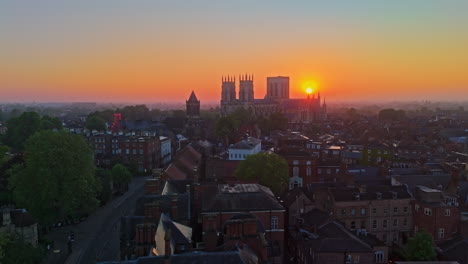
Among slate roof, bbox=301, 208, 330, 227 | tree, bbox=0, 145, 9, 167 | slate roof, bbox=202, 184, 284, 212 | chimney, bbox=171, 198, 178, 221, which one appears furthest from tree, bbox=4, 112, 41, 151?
slate roof, bbox=301, 208, 330, 227

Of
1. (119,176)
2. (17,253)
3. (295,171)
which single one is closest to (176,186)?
(17,253)

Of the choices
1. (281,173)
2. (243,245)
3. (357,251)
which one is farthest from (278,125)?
(243,245)

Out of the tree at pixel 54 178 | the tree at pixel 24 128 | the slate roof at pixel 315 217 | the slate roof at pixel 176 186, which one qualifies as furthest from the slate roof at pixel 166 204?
the tree at pixel 24 128

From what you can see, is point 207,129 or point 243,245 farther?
point 207,129

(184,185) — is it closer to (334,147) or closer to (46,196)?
(46,196)

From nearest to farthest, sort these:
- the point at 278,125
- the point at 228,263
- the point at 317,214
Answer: the point at 228,263 → the point at 317,214 → the point at 278,125

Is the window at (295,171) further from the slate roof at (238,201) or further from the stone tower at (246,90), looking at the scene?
the stone tower at (246,90)

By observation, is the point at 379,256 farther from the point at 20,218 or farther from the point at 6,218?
the point at 6,218
